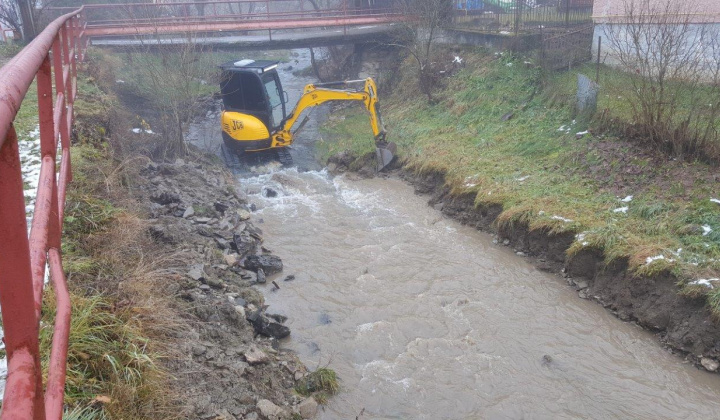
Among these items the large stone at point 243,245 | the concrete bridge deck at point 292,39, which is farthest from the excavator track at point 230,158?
the large stone at point 243,245

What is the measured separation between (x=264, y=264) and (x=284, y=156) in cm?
761

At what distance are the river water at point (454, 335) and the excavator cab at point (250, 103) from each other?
12.4ft

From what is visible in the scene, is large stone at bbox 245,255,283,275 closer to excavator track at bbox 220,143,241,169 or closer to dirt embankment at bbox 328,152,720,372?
dirt embankment at bbox 328,152,720,372

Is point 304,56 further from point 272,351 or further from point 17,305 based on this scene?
point 17,305

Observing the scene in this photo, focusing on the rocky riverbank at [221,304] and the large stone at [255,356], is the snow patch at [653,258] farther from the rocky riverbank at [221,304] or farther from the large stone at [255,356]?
the large stone at [255,356]

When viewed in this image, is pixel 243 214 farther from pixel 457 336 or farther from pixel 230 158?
pixel 457 336

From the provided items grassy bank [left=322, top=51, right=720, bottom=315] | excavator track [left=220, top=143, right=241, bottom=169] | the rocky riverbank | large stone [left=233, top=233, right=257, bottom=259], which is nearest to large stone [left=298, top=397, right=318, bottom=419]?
the rocky riverbank

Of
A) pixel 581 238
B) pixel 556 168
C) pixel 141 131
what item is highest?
pixel 141 131

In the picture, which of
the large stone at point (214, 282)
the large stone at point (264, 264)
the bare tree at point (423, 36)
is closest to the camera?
the large stone at point (214, 282)

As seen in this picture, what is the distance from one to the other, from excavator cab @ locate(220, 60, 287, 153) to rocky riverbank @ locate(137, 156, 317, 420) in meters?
2.44

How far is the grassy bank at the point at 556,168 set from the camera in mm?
8148

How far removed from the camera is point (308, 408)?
5.74 meters

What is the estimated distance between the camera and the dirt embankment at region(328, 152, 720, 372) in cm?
705

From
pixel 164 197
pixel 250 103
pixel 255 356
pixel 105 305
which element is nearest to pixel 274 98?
pixel 250 103
